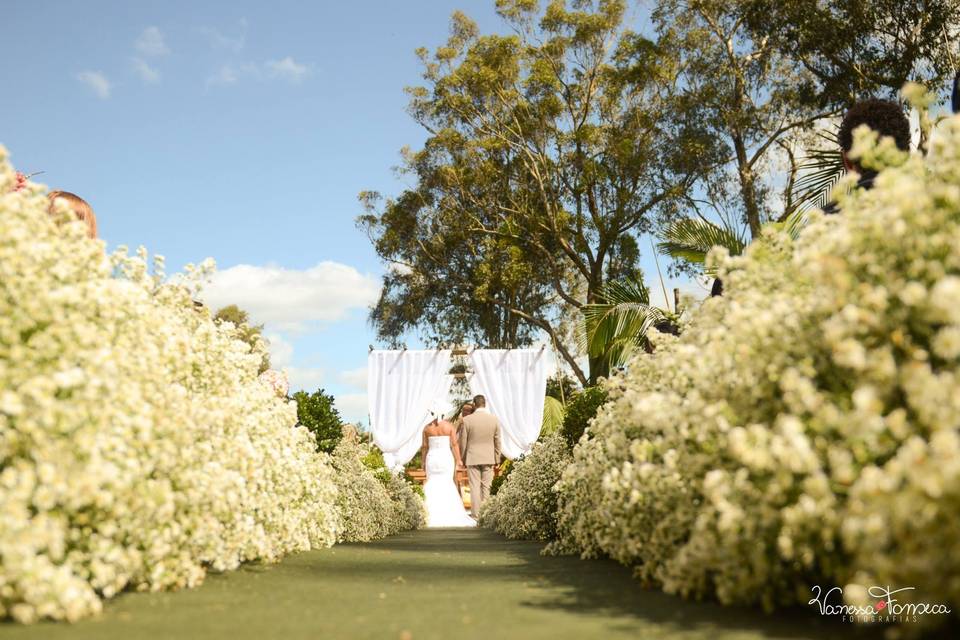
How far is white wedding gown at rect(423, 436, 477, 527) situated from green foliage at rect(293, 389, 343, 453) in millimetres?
5253

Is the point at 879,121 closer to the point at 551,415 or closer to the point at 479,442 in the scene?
the point at 479,442

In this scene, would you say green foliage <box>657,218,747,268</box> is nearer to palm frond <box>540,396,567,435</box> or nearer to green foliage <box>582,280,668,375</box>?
green foliage <box>582,280,668,375</box>

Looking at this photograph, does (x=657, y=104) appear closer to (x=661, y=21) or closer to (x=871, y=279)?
(x=661, y=21)

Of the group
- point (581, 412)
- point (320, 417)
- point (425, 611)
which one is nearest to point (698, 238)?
point (581, 412)

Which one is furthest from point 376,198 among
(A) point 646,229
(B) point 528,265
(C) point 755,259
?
(C) point 755,259

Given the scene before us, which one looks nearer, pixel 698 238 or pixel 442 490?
pixel 698 238

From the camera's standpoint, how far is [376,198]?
2723cm

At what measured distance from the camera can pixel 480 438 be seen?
13.9 meters

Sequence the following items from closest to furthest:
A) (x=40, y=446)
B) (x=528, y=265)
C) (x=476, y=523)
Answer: (x=40, y=446) < (x=476, y=523) < (x=528, y=265)

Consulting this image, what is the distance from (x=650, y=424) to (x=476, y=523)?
1102cm

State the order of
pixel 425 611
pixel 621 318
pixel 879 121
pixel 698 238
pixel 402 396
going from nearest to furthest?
pixel 425 611, pixel 879 121, pixel 698 238, pixel 621 318, pixel 402 396

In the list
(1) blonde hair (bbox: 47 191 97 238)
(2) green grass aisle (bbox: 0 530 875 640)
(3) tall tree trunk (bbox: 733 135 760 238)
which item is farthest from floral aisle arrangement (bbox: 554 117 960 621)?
(3) tall tree trunk (bbox: 733 135 760 238)

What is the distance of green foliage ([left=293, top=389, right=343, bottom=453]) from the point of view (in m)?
9.11

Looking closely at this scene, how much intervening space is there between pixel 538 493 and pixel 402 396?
8713 millimetres
